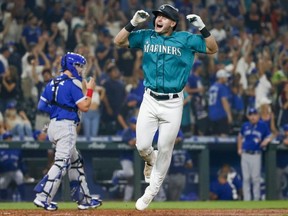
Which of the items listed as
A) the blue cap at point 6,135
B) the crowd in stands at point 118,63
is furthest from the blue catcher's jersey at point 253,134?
the blue cap at point 6,135

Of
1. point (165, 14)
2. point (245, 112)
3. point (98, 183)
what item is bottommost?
point (98, 183)

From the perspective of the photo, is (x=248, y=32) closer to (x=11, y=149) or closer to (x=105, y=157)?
(x=105, y=157)

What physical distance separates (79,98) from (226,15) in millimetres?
9783

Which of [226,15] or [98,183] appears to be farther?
[226,15]

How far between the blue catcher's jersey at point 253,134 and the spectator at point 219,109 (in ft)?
3.11

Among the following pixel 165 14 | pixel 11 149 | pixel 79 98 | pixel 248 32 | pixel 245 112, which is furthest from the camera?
pixel 248 32

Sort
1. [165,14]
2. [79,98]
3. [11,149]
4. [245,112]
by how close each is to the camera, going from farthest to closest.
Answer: [245,112], [11,149], [79,98], [165,14]

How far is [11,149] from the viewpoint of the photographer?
1645 cm

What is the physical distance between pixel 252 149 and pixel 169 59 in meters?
6.79

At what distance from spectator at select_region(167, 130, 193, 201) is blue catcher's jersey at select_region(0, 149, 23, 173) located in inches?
104

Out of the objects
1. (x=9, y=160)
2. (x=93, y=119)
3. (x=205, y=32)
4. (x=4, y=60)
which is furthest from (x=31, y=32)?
(x=205, y=32)

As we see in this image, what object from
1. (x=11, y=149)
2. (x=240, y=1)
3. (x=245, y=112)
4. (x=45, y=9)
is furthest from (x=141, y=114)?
(x=240, y=1)

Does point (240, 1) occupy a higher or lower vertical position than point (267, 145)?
higher

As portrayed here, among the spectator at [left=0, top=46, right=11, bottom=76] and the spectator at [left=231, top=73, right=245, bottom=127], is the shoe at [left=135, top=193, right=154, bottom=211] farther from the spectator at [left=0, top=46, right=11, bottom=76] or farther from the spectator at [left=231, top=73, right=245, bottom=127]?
the spectator at [left=231, top=73, right=245, bottom=127]
